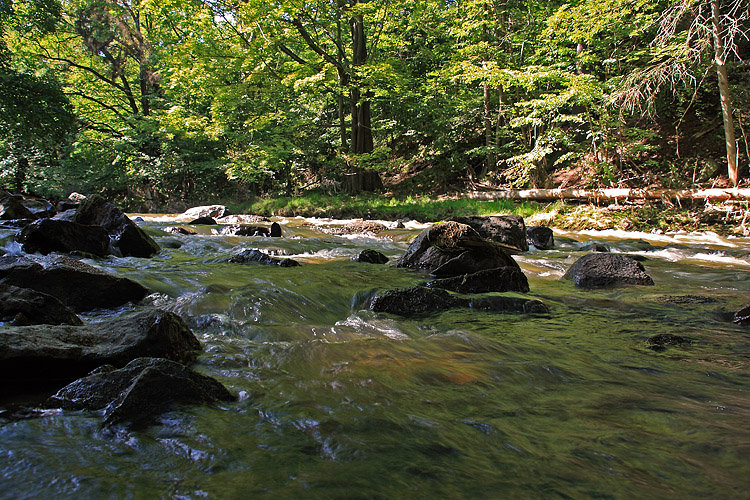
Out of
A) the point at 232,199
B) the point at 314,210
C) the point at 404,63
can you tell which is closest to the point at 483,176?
the point at 404,63

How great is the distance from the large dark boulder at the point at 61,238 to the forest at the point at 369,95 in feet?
27.4

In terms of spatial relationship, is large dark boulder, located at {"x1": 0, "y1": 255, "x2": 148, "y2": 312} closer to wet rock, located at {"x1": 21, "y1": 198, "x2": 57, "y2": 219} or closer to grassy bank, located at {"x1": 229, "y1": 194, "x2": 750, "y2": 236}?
wet rock, located at {"x1": 21, "y1": 198, "x2": 57, "y2": 219}

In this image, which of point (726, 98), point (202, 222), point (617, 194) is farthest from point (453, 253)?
point (726, 98)

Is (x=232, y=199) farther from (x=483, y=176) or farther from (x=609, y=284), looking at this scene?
(x=609, y=284)

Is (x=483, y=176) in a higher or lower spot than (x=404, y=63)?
lower

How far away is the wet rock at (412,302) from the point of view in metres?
4.95

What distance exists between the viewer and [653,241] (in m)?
11.4

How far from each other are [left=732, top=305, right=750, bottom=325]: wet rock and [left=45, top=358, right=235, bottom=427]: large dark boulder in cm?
469

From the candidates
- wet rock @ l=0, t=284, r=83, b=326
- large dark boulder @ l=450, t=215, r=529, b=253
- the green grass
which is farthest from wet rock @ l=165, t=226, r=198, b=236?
wet rock @ l=0, t=284, r=83, b=326

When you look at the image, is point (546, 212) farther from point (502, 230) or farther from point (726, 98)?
point (502, 230)

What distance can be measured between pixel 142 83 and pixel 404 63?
580 inches

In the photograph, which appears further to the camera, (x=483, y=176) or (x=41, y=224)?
(x=483, y=176)

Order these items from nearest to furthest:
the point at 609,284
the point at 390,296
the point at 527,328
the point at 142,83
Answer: the point at 527,328 < the point at 390,296 < the point at 609,284 < the point at 142,83

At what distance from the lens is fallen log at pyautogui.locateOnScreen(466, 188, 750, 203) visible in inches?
483
